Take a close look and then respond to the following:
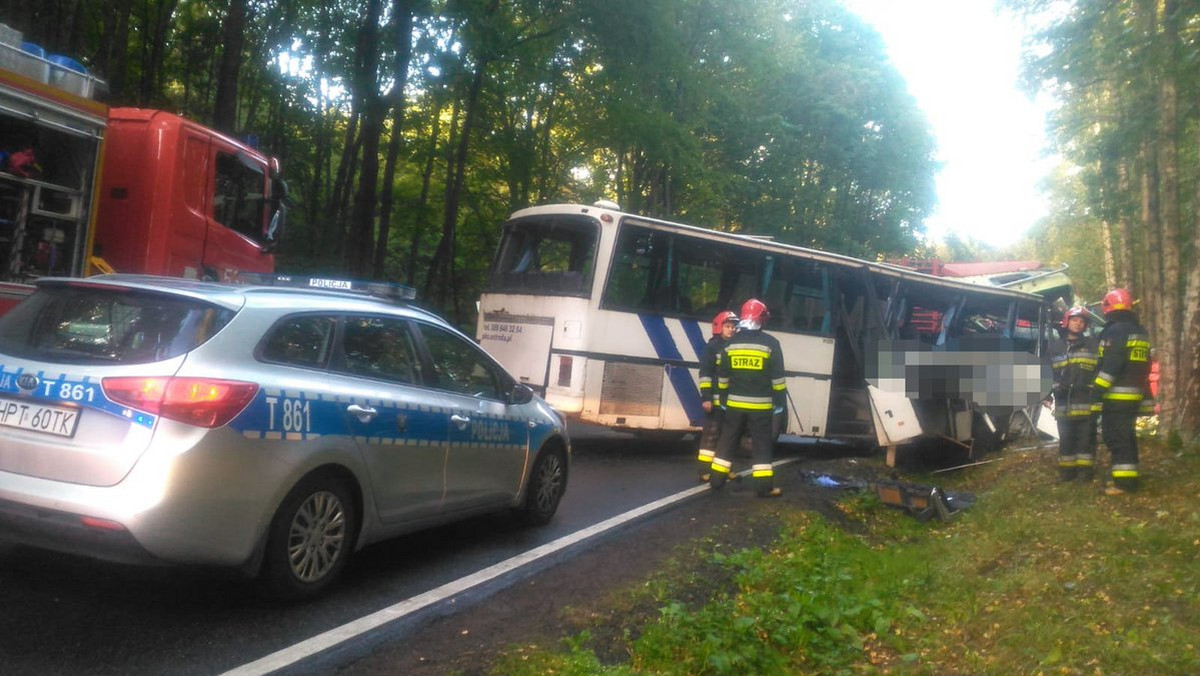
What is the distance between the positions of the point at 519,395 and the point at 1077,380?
568 centimetres

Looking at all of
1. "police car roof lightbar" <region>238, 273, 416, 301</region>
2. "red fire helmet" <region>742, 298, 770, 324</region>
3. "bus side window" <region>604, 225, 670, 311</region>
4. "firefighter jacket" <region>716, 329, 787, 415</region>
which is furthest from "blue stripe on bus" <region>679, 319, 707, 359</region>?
"police car roof lightbar" <region>238, 273, 416, 301</region>

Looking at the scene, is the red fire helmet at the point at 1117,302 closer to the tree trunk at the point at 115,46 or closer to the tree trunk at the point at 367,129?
the tree trunk at the point at 367,129

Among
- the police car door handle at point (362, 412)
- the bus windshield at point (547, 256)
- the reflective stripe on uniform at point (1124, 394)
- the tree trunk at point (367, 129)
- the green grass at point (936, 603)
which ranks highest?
the tree trunk at point (367, 129)

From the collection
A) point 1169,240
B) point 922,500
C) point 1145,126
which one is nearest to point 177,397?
point 922,500

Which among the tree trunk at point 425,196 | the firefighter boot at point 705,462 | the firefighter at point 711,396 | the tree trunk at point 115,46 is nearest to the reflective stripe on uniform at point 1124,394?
the firefighter at point 711,396

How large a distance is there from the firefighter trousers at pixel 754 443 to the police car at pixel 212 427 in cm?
407

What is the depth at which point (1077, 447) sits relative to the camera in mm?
9234

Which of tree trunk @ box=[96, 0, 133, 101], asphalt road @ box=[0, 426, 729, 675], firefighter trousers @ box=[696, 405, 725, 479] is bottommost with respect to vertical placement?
asphalt road @ box=[0, 426, 729, 675]

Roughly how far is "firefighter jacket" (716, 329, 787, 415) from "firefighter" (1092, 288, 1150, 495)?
2.86 metres

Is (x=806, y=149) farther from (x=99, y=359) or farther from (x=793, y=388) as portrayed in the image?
(x=99, y=359)

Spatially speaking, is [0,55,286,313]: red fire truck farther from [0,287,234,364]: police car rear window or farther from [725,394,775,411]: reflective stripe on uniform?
[725,394,775,411]: reflective stripe on uniform

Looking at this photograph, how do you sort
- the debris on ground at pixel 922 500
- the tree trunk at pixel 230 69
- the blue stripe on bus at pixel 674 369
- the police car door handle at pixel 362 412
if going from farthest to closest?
the tree trunk at pixel 230 69
the blue stripe on bus at pixel 674 369
the debris on ground at pixel 922 500
the police car door handle at pixel 362 412

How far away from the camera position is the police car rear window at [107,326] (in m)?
4.67

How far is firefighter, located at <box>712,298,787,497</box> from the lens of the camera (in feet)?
30.2
